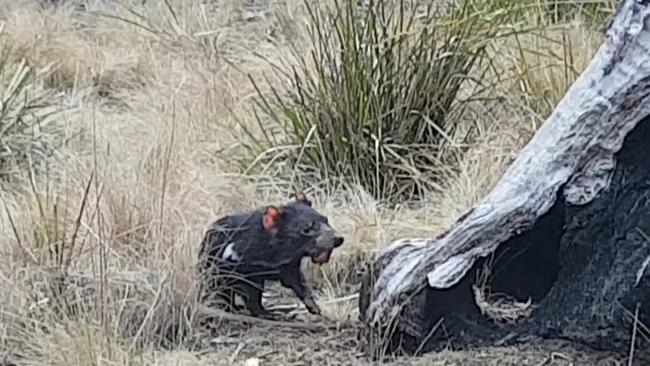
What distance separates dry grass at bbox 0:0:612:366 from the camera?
3709mm

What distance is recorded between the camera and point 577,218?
3.35 meters

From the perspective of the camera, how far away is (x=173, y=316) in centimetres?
390

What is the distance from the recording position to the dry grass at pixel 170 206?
12.2 ft

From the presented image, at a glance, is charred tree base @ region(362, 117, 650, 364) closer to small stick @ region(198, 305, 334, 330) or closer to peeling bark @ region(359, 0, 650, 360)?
peeling bark @ region(359, 0, 650, 360)

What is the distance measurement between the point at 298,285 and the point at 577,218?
3.75 feet

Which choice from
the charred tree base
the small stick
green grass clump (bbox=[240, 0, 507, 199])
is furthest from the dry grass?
the charred tree base

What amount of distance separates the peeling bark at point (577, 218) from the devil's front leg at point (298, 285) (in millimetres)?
621

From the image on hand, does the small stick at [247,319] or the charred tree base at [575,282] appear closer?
the charred tree base at [575,282]

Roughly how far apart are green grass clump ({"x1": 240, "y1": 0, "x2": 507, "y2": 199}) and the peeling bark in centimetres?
191

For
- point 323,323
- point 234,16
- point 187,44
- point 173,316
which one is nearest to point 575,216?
point 323,323

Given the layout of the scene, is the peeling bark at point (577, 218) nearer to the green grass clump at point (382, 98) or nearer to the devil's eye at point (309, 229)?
the devil's eye at point (309, 229)

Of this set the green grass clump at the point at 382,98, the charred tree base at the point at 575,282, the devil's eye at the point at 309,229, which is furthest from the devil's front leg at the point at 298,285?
the green grass clump at the point at 382,98

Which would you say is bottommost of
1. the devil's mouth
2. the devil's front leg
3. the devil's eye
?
the devil's front leg

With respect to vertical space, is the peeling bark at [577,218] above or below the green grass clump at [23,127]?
above
